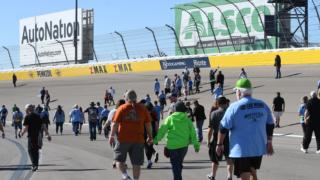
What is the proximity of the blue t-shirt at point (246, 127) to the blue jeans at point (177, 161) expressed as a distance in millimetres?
2514

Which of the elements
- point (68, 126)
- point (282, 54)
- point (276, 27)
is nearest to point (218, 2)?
point (276, 27)

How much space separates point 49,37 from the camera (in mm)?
88500

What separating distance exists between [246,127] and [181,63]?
153 ft

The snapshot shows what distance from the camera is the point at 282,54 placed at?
155 ft

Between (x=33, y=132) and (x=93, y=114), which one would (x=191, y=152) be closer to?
(x=33, y=132)

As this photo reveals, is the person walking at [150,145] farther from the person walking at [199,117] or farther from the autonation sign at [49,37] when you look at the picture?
the autonation sign at [49,37]

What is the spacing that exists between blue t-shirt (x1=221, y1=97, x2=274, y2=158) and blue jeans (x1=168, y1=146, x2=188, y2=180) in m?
2.51

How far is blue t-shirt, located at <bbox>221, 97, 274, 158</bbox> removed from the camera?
8539mm

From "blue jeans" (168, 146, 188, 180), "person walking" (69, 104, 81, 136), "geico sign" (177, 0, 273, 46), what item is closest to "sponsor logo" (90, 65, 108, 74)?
"geico sign" (177, 0, 273, 46)

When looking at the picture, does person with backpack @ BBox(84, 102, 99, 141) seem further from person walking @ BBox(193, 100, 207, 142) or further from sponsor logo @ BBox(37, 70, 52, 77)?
sponsor logo @ BBox(37, 70, 52, 77)

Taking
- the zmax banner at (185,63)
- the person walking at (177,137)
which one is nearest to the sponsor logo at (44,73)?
the zmax banner at (185,63)

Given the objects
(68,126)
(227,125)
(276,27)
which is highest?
(276,27)

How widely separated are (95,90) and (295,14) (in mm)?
16693

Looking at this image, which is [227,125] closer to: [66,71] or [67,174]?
[67,174]
